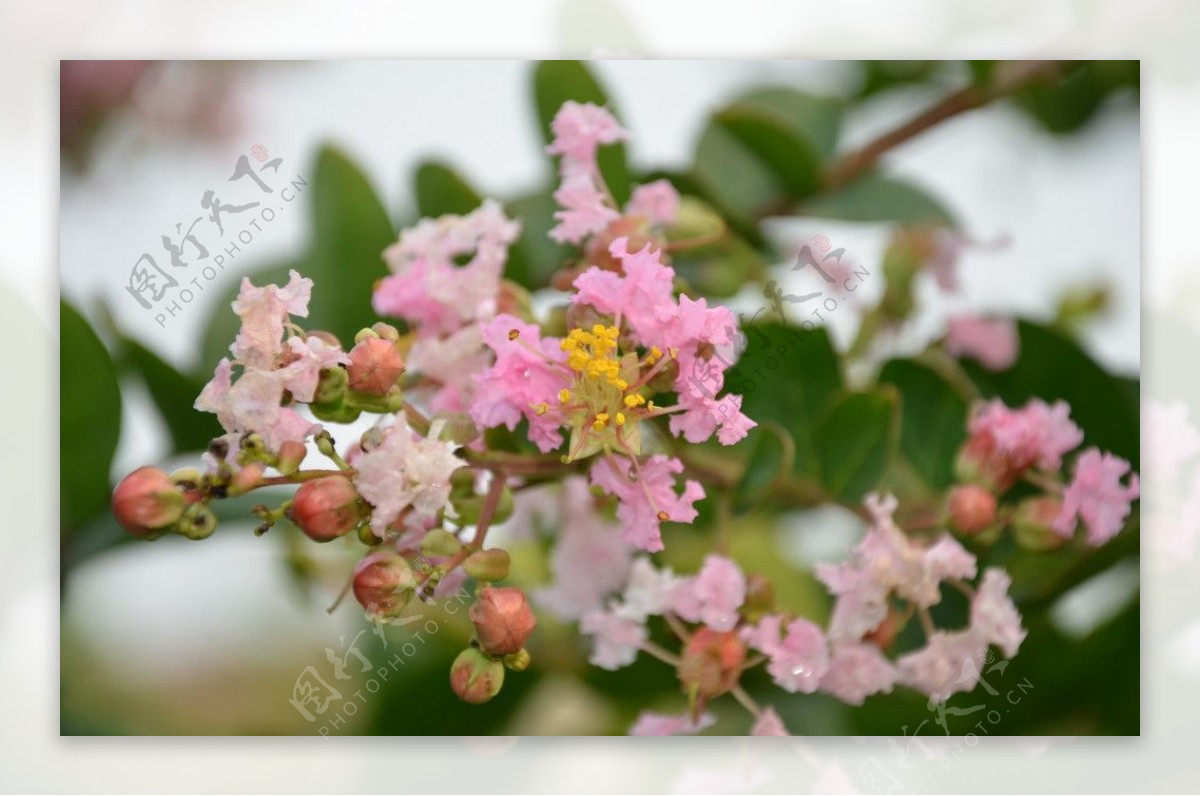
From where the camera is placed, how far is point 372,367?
42.3 inches

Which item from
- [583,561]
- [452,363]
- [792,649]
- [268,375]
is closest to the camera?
[268,375]

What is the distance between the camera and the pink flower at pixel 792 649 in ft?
4.39

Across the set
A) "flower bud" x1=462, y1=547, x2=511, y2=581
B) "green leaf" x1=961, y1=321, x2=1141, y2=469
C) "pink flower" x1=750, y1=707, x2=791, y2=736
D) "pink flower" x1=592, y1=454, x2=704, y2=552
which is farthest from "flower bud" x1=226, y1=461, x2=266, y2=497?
"green leaf" x1=961, y1=321, x2=1141, y2=469

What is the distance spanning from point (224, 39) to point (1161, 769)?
4.87 ft

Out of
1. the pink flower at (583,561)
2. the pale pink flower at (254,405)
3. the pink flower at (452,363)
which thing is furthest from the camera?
the pink flower at (583,561)

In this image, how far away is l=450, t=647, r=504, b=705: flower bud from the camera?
1.13 meters

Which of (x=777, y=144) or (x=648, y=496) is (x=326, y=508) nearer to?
(x=648, y=496)

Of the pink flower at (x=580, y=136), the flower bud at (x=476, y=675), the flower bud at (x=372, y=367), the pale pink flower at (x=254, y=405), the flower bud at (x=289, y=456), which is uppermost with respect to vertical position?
the pink flower at (x=580, y=136)

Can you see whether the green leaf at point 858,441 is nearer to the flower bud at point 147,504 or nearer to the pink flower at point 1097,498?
the pink flower at point 1097,498

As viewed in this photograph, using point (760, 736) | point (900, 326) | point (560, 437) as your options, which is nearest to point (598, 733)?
point (760, 736)

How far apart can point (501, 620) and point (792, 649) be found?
1.33 feet

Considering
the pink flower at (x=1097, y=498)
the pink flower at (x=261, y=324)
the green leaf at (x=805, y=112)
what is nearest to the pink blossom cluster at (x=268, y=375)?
the pink flower at (x=261, y=324)

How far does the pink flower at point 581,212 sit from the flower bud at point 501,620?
41 centimetres

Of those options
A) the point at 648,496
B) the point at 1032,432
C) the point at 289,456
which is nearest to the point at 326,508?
the point at 289,456
